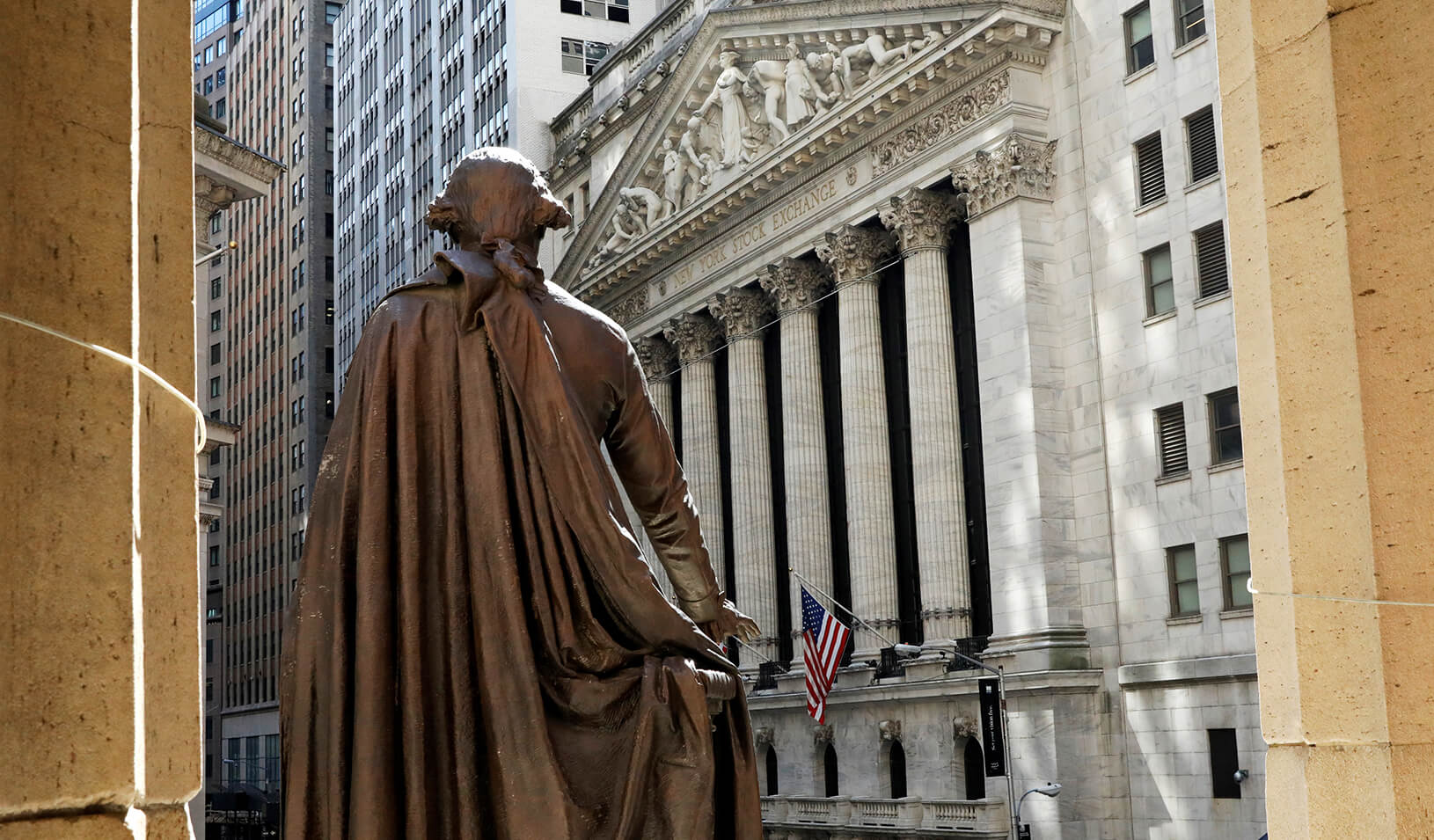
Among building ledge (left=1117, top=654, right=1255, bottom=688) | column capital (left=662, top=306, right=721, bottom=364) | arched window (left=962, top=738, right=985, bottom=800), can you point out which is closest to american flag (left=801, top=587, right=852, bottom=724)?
arched window (left=962, top=738, right=985, bottom=800)

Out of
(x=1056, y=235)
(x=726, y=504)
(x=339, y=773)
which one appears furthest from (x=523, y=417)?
(x=726, y=504)

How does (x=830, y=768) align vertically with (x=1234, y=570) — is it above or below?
below

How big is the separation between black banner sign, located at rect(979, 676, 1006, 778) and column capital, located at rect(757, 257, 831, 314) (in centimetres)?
1637

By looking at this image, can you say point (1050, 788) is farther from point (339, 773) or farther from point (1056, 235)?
point (339, 773)

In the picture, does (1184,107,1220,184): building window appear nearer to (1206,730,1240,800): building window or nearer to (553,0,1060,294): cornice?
(553,0,1060,294): cornice

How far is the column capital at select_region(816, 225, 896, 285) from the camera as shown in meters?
49.3

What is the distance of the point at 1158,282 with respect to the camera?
130ft

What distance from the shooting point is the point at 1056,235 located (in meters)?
42.9

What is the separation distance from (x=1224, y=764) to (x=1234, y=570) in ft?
13.7

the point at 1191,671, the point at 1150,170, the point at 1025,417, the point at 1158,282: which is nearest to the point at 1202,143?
the point at 1150,170

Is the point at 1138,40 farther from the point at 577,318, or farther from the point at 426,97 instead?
the point at 426,97

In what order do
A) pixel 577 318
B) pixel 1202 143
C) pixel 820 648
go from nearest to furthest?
pixel 577 318 < pixel 1202 143 < pixel 820 648

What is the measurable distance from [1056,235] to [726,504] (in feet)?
64.4

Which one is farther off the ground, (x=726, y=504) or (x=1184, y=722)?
(x=726, y=504)
